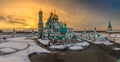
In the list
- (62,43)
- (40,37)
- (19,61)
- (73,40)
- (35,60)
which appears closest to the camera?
(19,61)

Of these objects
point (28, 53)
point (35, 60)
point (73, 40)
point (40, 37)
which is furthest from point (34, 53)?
point (40, 37)

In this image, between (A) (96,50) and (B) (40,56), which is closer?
(B) (40,56)

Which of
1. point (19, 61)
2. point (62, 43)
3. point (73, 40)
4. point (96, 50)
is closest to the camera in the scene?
point (19, 61)

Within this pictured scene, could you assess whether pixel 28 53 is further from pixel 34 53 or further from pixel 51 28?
pixel 51 28

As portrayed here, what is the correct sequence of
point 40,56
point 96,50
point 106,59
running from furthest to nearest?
1. point 96,50
2. point 106,59
3. point 40,56

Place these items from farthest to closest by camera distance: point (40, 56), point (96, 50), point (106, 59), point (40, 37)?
point (40, 37) → point (96, 50) → point (106, 59) → point (40, 56)

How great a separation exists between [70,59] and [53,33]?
110 ft

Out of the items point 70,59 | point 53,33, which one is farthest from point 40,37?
point 70,59

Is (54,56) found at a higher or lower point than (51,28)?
lower

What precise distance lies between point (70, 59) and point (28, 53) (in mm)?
8320

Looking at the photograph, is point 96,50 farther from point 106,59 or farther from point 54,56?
point 54,56

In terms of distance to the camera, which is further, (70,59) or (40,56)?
(70,59)

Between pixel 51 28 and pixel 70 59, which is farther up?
pixel 51 28

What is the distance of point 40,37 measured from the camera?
77188 mm
